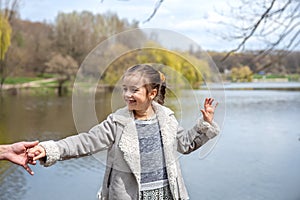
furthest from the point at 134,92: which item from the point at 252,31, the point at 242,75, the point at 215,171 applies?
the point at 215,171

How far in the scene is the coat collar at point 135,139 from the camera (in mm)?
1259

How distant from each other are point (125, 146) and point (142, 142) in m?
0.08

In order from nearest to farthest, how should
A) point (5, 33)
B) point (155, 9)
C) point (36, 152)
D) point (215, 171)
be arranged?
point (36, 152) → point (155, 9) → point (215, 171) → point (5, 33)

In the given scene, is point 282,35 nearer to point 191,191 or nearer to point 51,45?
point 191,191

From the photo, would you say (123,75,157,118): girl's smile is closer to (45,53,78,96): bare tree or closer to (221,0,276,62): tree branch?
(221,0,276,62): tree branch

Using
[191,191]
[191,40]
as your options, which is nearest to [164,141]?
[191,40]

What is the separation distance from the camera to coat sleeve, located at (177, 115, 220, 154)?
4.26ft

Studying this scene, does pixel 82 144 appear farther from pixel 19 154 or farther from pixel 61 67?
pixel 61 67

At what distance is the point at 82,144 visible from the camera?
1.23 m

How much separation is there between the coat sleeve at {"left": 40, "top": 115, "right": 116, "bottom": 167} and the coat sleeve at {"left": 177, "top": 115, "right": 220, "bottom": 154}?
231 mm

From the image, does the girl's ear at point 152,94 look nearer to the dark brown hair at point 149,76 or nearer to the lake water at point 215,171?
the dark brown hair at point 149,76

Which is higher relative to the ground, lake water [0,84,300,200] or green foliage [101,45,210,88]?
green foliage [101,45,210,88]

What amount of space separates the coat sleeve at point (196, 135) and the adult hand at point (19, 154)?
1.53 ft

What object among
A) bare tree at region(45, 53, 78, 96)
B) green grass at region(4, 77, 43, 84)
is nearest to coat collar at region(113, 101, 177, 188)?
bare tree at region(45, 53, 78, 96)
